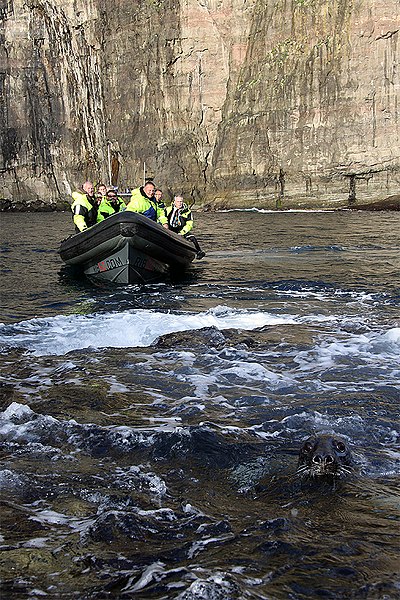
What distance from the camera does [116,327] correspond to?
34.4 ft

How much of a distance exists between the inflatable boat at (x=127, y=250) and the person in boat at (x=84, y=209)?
1.87 ft

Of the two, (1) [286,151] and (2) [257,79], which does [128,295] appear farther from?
(2) [257,79]

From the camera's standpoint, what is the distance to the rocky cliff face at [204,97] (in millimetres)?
54344

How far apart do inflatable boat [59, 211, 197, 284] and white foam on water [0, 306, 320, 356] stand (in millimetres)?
3101

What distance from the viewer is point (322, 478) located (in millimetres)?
4742

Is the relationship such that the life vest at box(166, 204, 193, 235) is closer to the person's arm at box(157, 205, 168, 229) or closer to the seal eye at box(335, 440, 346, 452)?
the person's arm at box(157, 205, 168, 229)

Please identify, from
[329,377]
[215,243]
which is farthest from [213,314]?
[215,243]

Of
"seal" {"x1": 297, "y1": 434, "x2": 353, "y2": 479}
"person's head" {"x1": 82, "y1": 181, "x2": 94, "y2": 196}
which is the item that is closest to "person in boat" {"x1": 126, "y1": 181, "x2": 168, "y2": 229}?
"person's head" {"x1": 82, "y1": 181, "x2": 94, "y2": 196}

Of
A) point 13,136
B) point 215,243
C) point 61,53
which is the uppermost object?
point 61,53

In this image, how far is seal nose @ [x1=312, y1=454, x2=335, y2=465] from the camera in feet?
15.7

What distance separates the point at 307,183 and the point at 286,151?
3525mm

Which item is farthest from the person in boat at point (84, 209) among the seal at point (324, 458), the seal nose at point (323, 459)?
the seal nose at point (323, 459)

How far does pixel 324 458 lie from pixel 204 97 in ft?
207

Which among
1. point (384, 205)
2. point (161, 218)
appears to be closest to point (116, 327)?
point (161, 218)
